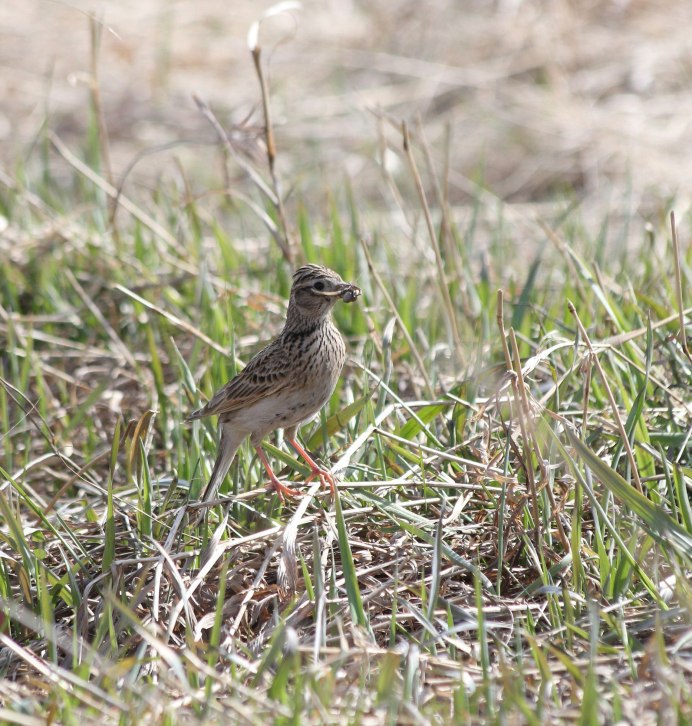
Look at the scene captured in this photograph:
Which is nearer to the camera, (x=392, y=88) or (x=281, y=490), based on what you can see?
(x=281, y=490)

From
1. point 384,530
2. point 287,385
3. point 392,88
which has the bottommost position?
point 384,530

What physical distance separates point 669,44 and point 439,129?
3241 millimetres

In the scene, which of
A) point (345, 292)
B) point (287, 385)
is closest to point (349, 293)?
point (345, 292)

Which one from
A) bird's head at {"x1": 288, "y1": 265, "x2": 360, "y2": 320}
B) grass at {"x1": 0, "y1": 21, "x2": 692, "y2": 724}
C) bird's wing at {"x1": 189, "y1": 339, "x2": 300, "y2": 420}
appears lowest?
grass at {"x1": 0, "y1": 21, "x2": 692, "y2": 724}

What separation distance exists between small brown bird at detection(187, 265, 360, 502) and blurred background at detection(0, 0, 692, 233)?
4899 millimetres

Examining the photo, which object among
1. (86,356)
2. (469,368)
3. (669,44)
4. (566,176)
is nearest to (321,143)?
(566,176)

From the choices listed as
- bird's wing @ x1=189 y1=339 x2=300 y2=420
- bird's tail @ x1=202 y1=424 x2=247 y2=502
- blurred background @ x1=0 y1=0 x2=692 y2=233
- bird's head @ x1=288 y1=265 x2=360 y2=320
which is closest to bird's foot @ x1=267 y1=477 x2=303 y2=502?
bird's tail @ x1=202 y1=424 x2=247 y2=502

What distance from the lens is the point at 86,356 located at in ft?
21.8

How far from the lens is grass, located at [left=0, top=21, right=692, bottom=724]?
3.35 metres

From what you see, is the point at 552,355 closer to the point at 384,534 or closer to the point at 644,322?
the point at 644,322

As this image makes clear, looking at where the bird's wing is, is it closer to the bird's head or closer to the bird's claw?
the bird's head

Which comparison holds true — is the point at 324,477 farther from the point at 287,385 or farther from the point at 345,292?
the point at 345,292

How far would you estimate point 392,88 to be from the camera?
12.8 m

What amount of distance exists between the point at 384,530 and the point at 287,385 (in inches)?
31.9
